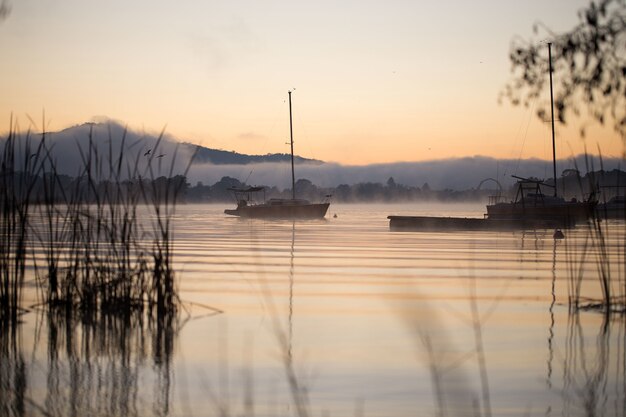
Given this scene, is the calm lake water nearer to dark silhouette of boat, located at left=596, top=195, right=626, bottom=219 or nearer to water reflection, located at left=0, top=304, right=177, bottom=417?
water reflection, located at left=0, top=304, right=177, bottom=417

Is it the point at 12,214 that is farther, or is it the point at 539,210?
the point at 539,210

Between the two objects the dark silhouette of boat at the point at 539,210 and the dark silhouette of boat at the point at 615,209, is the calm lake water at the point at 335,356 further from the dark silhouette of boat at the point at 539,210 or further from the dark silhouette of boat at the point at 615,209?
the dark silhouette of boat at the point at 539,210

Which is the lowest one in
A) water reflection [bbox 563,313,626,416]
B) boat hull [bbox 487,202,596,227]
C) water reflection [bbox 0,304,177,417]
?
water reflection [bbox 563,313,626,416]

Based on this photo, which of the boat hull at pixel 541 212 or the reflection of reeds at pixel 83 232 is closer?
the reflection of reeds at pixel 83 232

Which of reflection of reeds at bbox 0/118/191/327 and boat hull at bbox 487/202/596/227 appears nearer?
reflection of reeds at bbox 0/118/191/327

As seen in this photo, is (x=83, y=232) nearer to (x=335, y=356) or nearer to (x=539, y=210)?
(x=335, y=356)

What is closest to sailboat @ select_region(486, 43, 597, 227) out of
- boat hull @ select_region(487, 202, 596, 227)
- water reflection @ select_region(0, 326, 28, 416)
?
boat hull @ select_region(487, 202, 596, 227)

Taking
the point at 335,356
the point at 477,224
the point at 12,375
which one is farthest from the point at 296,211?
the point at 12,375

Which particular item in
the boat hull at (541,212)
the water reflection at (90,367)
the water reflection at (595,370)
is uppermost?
the boat hull at (541,212)

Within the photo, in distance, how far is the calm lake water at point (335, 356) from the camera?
252 inches

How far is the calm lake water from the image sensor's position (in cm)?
640

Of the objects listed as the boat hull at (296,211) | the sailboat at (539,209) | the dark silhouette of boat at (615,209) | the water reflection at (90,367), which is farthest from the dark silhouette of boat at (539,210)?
the water reflection at (90,367)

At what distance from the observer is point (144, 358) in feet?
26.3

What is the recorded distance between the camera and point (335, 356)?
330 inches
